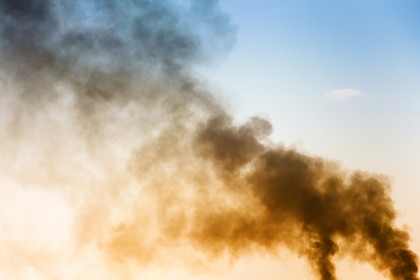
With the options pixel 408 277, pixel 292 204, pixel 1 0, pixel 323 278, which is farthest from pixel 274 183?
pixel 1 0

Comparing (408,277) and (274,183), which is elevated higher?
(274,183)

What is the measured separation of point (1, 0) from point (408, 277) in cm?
2879

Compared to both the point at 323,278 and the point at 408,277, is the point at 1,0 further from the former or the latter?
the point at 408,277

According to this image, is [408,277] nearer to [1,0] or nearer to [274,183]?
[274,183]

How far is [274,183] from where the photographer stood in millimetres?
28125

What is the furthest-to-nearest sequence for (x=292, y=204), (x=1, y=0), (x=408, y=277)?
1. (x=1, y=0)
2. (x=292, y=204)
3. (x=408, y=277)

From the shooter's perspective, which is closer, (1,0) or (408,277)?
(408,277)

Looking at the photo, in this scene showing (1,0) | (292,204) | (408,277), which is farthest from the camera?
(1,0)

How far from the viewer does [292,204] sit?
2722 centimetres

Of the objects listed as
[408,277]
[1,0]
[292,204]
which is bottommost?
[408,277]

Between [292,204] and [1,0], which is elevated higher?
[1,0]

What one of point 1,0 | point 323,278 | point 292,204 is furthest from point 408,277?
point 1,0

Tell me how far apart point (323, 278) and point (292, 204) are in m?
4.29

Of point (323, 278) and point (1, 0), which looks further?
point (1, 0)
